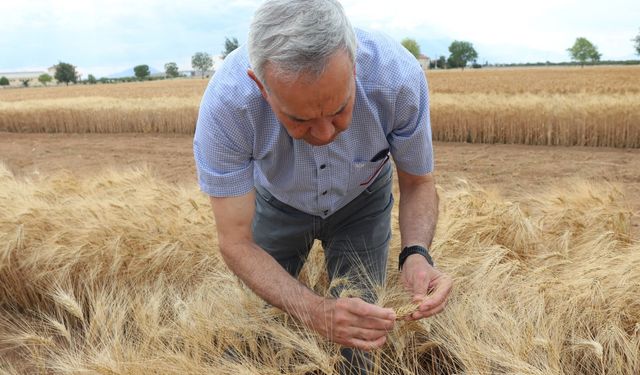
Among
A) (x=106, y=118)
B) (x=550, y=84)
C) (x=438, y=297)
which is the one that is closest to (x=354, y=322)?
(x=438, y=297)

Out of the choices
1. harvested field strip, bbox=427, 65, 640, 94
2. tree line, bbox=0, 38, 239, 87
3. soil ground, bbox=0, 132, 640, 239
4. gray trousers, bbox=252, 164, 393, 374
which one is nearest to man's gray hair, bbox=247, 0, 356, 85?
gray trousers, bbox=252, 164, 393, 374

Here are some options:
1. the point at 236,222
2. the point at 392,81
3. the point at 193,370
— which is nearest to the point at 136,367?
the point at 193,370

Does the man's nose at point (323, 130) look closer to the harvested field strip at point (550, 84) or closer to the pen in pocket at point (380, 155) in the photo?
the pen in pocket at point (380, 155)

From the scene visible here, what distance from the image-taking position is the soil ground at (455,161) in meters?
6.53

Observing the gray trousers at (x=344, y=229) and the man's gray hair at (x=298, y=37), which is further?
the gray trousers at (x=344, y=229)

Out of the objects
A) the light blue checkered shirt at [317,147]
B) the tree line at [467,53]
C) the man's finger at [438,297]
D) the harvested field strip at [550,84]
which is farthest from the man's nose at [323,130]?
the tree line at [467,53]

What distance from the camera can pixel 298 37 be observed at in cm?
108

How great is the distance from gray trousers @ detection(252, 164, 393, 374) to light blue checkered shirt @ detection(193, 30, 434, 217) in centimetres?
22

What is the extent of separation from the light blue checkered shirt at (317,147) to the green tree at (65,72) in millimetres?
73912

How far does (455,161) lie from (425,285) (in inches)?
263

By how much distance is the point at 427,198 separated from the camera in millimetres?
1802

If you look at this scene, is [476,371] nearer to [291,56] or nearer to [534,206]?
[291,56]

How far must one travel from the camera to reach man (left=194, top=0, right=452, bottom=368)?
112 centimetres

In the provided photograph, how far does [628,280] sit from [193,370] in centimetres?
127
